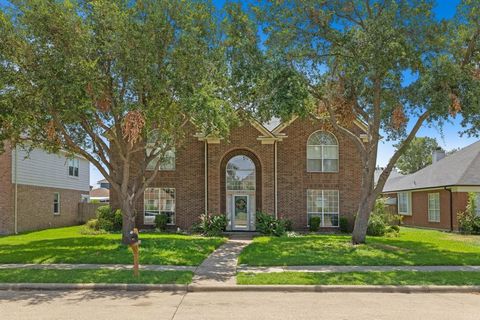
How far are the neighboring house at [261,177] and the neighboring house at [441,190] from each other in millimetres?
6221

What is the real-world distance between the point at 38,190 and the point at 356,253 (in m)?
20.9

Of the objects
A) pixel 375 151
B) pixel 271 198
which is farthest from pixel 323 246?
pixel 271 198

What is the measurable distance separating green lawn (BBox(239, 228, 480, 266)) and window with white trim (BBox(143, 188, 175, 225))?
8.61 meters

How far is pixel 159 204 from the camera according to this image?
84.1 feet

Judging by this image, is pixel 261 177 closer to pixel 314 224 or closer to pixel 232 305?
pixel 314 224

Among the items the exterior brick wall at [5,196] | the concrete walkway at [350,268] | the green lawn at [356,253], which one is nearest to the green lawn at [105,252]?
the green lawn at [356,253]

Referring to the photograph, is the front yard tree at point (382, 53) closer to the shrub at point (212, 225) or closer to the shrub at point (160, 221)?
the shrub at point (212, 225)

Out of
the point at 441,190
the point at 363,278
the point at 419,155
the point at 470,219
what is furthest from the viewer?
the point at 419,155

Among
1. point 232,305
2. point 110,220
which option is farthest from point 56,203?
point 232,305

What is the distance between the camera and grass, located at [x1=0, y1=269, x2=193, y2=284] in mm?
10680

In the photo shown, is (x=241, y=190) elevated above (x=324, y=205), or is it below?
above

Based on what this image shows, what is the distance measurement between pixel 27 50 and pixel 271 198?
14.5 m

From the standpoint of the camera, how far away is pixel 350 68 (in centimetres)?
1658

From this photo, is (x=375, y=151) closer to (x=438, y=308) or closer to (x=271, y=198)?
(x=271, y=198)
